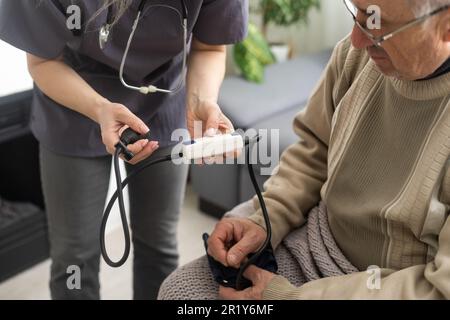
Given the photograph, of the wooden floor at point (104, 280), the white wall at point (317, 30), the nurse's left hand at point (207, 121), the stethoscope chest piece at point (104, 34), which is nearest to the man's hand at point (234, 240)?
the nurse's left hand at point (207, 121)

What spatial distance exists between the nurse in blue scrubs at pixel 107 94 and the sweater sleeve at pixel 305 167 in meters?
0.19

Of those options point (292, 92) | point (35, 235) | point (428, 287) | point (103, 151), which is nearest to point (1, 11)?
point (103, 151)

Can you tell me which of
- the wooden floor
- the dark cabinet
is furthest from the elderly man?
the dark cabinet

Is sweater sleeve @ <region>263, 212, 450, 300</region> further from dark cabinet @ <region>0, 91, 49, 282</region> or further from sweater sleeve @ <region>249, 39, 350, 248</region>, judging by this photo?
dark cabinet @ <region>0, 91, 49, 282</region>

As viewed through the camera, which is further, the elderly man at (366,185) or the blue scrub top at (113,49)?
the blue scrub top at (113,49)

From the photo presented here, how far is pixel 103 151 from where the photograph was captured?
1.12 m

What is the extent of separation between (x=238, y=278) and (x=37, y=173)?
114 centimetres

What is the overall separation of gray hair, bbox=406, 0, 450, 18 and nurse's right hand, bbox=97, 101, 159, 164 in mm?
399

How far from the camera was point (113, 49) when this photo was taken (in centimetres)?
101

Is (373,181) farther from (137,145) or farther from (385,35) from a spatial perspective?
(137,145)

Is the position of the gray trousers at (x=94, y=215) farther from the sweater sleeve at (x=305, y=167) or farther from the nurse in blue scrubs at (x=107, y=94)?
the sweater sleeve at (x=305, y=167)

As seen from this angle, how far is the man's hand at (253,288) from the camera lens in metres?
0.94
